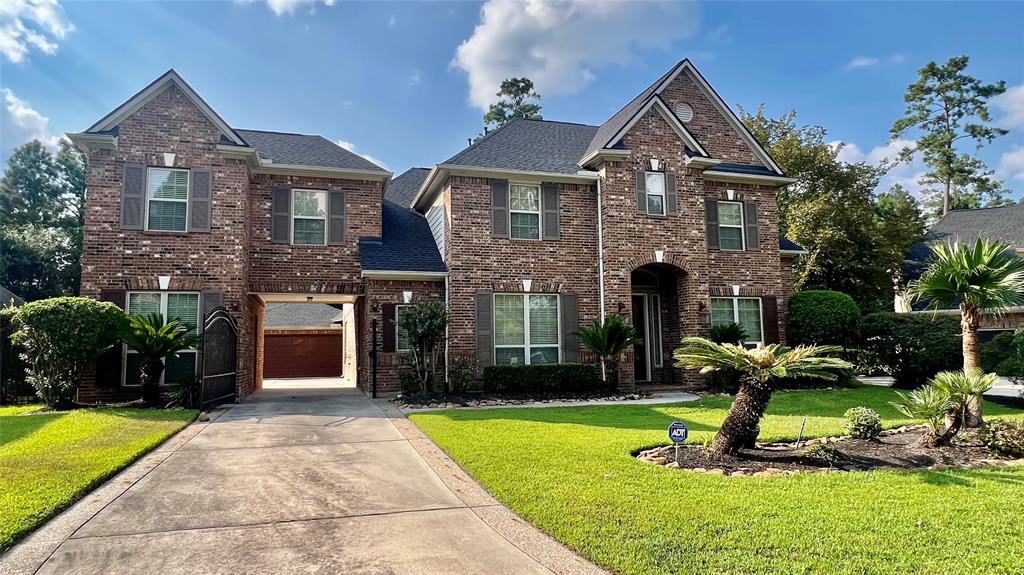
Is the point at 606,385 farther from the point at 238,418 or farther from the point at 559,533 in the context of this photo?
the point at 559,533

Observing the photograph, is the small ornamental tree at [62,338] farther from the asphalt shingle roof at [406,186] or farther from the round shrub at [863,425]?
the round shrub at [863,425]

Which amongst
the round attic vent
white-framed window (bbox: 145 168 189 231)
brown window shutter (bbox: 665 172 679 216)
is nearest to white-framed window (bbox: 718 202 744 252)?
brown window shutter (bbox: 665 172 679 216)

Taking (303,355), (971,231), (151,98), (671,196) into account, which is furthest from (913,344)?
(303,355)

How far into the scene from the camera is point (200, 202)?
12.8 metres

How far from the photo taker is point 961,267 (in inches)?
329

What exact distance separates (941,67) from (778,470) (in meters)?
41.0

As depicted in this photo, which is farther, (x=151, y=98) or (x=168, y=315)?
(x=151, y=98)

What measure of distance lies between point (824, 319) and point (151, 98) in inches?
685

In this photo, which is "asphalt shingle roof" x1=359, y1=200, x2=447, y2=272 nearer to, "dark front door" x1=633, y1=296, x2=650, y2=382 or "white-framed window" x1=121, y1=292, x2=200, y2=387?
"white-framed window" x1=121, y1=292, x2=200, y2=387

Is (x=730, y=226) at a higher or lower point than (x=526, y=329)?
higher

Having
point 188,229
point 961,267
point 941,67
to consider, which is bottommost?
point 961,267

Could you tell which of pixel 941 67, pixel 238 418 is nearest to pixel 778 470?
pixel 238 418

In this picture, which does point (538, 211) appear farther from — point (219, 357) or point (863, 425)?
point (863, 425)

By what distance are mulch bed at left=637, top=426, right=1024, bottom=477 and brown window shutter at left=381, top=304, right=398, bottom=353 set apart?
7.91 meters
